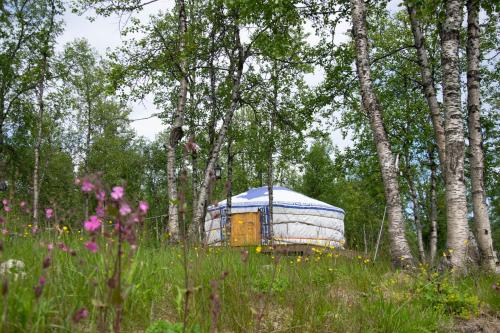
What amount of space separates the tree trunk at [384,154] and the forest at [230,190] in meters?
0.03

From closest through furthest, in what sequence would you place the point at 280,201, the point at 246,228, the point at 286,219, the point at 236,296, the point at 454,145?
the point at 236,296
the point at 454,145
the point at 246,228
the point at 286,219
the point at 280,201

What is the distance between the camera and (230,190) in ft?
38.5

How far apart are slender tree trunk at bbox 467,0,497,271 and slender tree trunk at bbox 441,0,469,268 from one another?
1.63 metres

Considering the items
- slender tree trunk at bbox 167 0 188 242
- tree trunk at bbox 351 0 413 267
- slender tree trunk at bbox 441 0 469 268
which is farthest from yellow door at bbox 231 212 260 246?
slender tree trunk at bbox 441 0 469 268

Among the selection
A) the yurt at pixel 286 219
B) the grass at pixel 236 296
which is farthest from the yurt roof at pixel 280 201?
the grass at pixel 236 296

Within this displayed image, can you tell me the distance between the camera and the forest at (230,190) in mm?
2689

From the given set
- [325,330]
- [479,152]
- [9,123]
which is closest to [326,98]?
[479,152]

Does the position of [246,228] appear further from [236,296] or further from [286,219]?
[236,296]

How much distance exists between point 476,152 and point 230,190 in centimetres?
614

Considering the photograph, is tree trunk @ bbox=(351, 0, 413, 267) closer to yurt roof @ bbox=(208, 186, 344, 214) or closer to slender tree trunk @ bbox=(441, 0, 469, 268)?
slender tree trunk @ bbox=(441, 0, 469, 268)

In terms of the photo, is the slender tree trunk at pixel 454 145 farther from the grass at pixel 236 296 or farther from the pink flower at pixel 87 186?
the pink flower at pixel 87 186

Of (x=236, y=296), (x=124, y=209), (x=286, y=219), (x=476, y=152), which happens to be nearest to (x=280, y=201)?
(x=286, y=219)

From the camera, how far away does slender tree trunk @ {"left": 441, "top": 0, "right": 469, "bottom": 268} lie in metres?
6.39

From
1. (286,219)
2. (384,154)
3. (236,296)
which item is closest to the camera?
(236,296)
